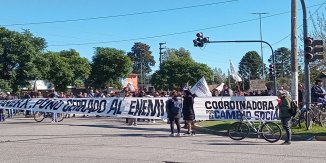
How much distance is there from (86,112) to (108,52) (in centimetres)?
5519

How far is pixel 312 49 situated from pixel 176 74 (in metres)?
73.5

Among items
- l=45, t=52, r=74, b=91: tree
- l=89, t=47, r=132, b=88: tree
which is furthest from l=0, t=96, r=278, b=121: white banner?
l=89, t=47, r=132, b=88: tree

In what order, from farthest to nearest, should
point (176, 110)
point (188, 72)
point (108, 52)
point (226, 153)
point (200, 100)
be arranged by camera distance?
point (188, 72) → point (108, 52) → point (200, 100) → point (176, 110) → point (226, 153)

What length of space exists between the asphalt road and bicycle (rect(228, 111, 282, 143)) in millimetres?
264

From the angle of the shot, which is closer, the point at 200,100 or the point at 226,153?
the point at 226,153

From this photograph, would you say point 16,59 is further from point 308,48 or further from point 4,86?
point 308,48

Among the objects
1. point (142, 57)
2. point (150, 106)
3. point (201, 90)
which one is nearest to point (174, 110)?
point (150, 106)

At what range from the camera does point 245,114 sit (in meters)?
21.1

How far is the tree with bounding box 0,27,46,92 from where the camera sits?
47375mm

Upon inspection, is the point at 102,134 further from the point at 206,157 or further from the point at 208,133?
the point at 206,157

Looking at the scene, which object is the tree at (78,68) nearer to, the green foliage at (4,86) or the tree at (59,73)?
the tree at (59,73)

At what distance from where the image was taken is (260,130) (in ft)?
52.0

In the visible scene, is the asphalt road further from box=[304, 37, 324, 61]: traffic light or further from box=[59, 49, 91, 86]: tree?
box=[59, 49, 91, 86]: tree

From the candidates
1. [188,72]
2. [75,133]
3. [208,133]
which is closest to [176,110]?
[208,133]
